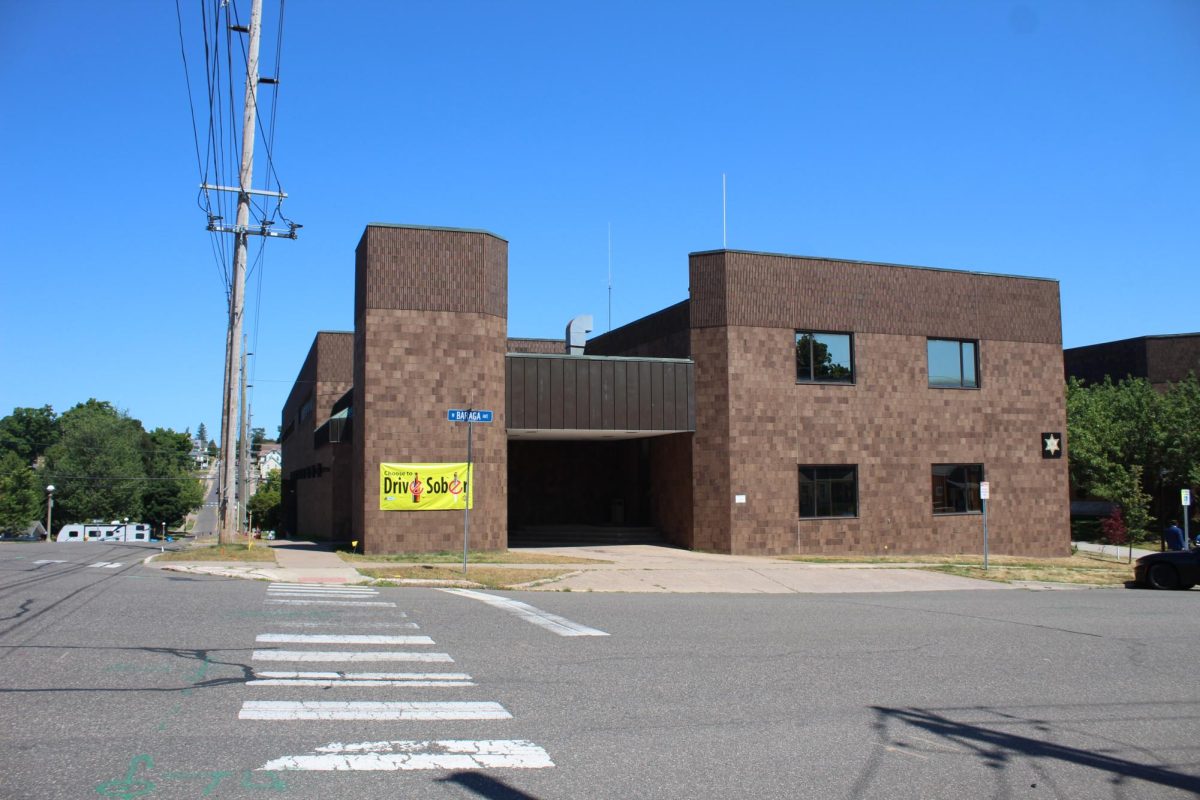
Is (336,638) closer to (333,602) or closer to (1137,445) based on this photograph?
(333,602)

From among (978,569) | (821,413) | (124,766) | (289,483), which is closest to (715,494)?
(821,413)

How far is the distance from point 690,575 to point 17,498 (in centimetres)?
7109

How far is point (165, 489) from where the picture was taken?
96.7m

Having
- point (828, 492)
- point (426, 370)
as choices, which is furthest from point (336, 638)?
point (828, 492)

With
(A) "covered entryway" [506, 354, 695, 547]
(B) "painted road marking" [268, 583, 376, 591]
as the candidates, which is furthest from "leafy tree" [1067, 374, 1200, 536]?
(B) "painted road marking" [268, 583, 376, 591]

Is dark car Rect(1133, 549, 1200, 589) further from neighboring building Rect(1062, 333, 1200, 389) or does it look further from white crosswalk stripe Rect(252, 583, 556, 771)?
neighboring building Rect(1062, 333, 1200, 389)

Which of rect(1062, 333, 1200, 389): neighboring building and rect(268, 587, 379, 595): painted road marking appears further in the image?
rect(1062, 333, 1200, 389): neighboring building

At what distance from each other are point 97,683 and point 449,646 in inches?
137

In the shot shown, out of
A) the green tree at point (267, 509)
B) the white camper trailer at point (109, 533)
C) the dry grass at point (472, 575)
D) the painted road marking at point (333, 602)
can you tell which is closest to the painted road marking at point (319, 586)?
the dry grass at point (472, 575)

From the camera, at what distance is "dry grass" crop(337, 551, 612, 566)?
861 inches

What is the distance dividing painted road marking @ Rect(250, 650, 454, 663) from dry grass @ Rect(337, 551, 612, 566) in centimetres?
1150

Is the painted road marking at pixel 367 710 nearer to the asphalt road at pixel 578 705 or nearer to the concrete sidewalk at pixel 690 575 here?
the asphalt road at pixel 578 705

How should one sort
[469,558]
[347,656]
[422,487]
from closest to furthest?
[347,656] → [469,558] → [422,487]

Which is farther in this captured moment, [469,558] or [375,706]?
[469,558]
